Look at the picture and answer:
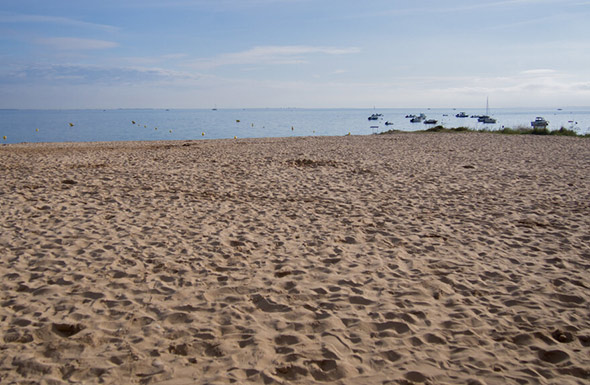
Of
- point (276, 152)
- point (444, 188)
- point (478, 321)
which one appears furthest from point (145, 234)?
point (276, 152)

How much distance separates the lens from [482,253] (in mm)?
5746

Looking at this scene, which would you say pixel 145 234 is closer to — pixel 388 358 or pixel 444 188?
pixel 388 358

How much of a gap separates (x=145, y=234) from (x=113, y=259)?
1069mm

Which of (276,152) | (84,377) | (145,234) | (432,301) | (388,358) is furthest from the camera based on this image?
(276,152)

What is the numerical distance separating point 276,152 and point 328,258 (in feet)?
40.9

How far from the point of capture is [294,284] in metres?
4.79

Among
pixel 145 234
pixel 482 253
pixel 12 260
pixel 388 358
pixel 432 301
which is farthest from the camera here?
pixel 145 234

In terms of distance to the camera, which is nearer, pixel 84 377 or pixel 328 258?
pixel 84 377

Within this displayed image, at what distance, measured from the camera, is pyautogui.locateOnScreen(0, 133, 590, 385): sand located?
3330 millimetres

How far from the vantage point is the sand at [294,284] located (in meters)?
3.33

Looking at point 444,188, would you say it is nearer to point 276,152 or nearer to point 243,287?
point 243,287

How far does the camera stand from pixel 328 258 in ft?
18.3

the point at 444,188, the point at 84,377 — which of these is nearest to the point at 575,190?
the point at 444,188

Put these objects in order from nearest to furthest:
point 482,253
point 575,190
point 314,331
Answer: point 314,331 → point 482,253 → point 575,190
